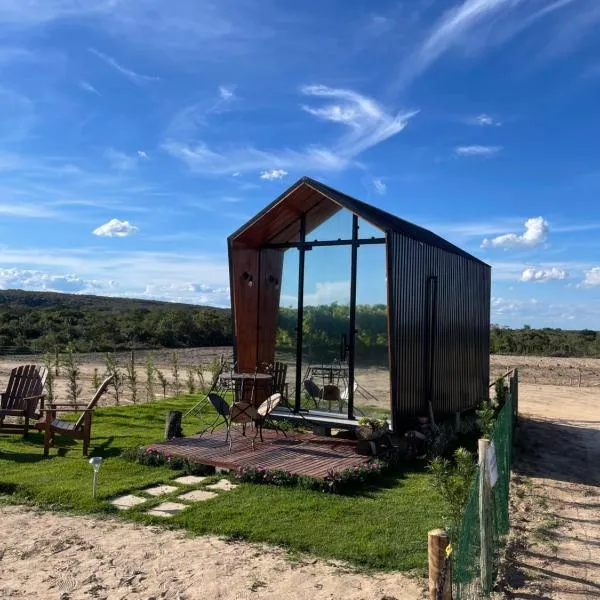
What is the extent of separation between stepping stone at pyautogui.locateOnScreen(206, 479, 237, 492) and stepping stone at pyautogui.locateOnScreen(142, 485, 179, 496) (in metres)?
0.37

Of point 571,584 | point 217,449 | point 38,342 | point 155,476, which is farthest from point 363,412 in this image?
point 38,342

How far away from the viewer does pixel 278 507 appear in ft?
18.3

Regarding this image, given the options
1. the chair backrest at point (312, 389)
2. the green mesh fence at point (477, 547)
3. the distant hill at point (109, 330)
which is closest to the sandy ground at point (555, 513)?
the green mesh fence at point (477, 547)

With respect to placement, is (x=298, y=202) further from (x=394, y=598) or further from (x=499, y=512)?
(x=394, y=598)

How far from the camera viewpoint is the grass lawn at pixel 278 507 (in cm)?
470

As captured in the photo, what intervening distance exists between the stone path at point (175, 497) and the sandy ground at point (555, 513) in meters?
2.82

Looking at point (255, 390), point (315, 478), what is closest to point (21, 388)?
point (255, 390)

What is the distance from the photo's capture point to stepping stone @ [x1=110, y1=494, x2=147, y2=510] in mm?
5617

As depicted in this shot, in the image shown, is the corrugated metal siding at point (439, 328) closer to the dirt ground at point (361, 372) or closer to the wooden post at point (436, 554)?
the dirt ground at point (361, 372)

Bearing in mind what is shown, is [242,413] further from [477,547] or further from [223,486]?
[477,547]

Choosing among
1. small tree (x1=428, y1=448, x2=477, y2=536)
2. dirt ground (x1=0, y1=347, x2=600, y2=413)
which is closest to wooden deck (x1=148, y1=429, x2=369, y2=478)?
dirt ground (x1=0, y1=347, x2=600, y2=413)

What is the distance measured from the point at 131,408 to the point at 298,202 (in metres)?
5.28

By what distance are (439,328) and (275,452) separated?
3.40 m

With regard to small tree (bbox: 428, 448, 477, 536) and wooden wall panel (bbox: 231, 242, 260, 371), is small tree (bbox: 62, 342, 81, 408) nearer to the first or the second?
wooden wall panel (bbox: 231, 242, 260, 371)
